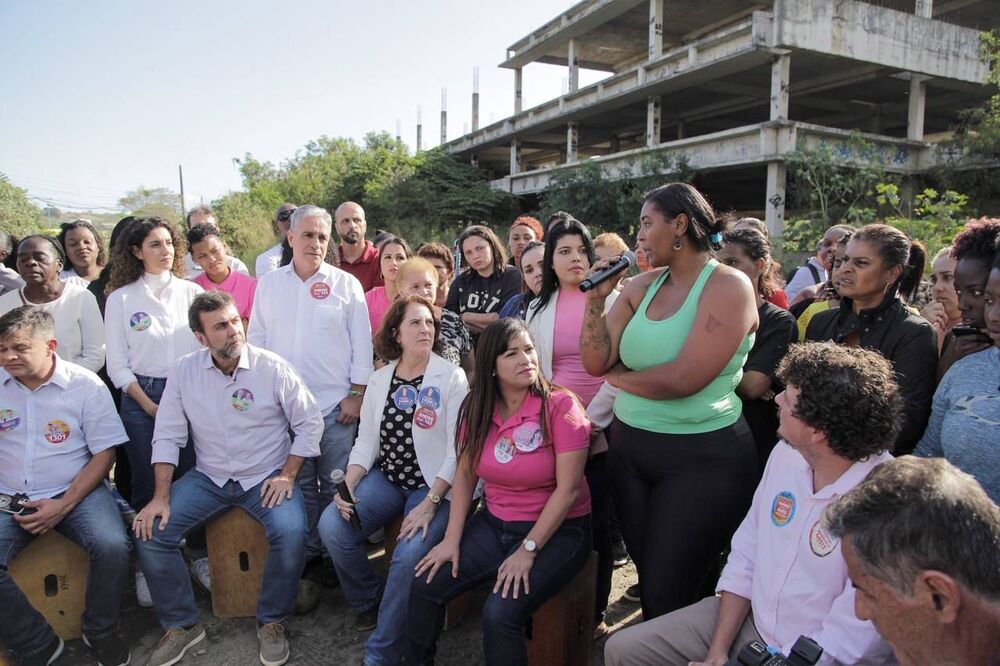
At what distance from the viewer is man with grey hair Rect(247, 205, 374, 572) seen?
3924 mm

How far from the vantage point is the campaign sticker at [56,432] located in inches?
132

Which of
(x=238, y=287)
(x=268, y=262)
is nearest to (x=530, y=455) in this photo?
(x=238, y=287)

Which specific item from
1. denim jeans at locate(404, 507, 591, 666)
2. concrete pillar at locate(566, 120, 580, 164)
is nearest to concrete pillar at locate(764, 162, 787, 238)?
concrete pillar at locate(566, 120, 580, 164)

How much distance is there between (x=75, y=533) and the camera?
3.28 m

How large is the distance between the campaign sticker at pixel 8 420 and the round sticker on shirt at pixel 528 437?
2.70 metres

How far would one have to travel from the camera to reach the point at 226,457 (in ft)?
11.4

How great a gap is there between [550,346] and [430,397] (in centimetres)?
71

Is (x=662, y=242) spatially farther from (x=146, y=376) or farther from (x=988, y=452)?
(x=146, y=376)

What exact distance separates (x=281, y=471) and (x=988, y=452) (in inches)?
127

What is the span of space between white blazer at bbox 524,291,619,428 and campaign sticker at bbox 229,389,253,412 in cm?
164

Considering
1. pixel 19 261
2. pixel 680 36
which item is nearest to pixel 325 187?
pixel 680 36

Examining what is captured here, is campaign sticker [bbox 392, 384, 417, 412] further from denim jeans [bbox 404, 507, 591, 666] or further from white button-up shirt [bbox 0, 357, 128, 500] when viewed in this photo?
white button-up shirt [bbox 0, 357, 128, 500]

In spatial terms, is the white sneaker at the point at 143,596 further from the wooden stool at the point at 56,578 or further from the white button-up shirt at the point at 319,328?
the white button-up shirt at the point at 319,328

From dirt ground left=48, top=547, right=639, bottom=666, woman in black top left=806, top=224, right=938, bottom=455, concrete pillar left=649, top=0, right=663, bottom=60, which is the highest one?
concrete pillar left=649, top=0, right=663, bottom=60
